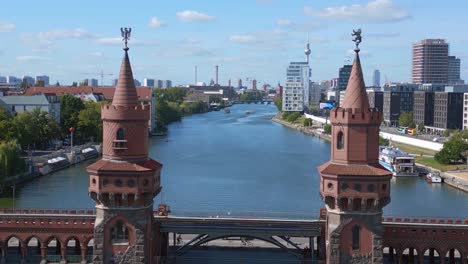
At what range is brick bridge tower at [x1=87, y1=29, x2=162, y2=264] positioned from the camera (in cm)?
3025

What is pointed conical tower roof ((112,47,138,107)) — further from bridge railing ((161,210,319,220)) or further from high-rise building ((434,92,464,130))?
high-rise building ((434,92,464,130))

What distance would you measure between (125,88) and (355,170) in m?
10.8

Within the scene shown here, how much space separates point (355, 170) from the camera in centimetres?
2997

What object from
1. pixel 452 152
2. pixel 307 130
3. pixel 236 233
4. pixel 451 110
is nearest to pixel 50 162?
pixel 452 152

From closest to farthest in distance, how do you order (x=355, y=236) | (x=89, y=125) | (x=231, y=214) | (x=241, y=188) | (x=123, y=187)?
(x=355, y=236)
(x=123, y=187)
(x=231, y=214)
(x=241, y=188)
(x=89, y=125)

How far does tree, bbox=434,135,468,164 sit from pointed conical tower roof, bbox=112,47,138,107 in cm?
6097

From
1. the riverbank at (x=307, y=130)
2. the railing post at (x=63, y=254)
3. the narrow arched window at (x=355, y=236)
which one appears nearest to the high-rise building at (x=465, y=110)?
the riverbank at (x=307, y=130)

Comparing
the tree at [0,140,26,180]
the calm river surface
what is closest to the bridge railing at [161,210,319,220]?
the calm river surface

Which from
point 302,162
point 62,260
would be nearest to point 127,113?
point 62,260

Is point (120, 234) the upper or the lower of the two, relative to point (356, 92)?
lower

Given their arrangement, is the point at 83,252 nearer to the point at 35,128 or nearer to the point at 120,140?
the point at 120,140

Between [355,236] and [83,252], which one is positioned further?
[83,252]

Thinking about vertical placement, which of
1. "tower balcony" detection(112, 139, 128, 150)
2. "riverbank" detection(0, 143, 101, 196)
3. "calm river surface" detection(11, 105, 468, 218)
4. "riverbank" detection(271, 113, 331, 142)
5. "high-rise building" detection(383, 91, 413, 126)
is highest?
"tower balcony" detection(112, 139, 128, 150)

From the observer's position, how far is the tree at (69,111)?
333 ft
